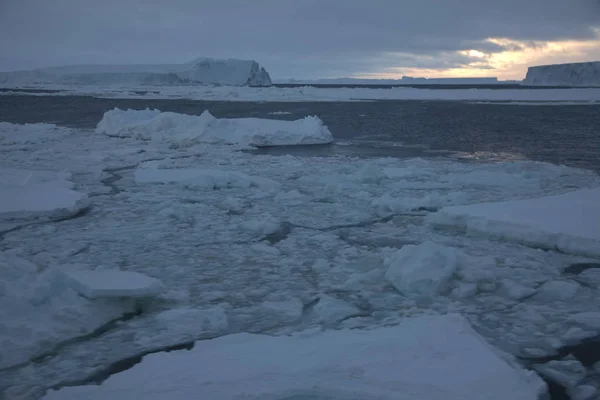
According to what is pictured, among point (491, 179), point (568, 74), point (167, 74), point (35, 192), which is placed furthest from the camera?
point (167, 74)

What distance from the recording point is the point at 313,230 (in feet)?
16.4

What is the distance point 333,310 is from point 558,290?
1508 mm

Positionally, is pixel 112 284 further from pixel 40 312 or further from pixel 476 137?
pixel 476 137

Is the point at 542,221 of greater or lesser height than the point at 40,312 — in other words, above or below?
above

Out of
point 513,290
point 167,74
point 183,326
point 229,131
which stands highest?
point 167,74

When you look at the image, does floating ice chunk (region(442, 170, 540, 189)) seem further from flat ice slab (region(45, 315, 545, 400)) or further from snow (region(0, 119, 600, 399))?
flat ice slab (region(45, 315, 545, 400))

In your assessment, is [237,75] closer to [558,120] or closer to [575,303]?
[558,120]

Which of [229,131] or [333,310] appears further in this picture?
[229,131]

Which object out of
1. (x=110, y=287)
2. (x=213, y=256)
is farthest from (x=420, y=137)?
(x=110, y=287)

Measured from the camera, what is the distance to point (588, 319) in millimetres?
3062

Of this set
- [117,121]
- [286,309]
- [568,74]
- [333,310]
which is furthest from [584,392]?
[568,74]

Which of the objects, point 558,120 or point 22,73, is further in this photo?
point 22,73

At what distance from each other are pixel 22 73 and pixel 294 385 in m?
83.8

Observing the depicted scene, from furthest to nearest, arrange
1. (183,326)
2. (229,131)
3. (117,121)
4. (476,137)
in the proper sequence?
1. (117,121)
2. (476,137)
3. (229,131)
4. (183,326)
